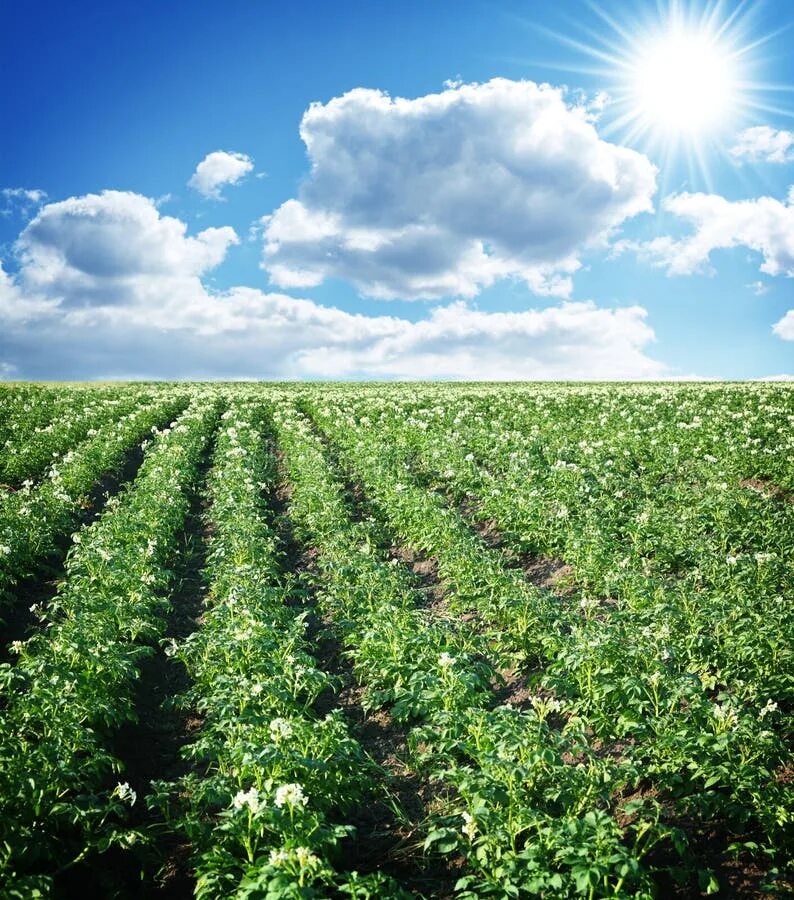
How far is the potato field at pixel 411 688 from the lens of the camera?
476 cm

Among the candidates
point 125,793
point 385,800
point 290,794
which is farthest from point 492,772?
point 125,793

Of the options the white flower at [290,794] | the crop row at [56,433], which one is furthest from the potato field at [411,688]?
the crop row at [56,433]

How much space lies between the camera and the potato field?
4758 millimetres

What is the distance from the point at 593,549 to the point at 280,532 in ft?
23.7

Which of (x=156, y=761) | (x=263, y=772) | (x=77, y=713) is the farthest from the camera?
(x=156, y=761)

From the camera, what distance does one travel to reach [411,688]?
6469 millimetres

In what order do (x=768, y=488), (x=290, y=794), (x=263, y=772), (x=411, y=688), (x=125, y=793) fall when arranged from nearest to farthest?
(x=290, y=794), (x=125, y=793), (x=263, y=772), (x=411, y=688), (x=768, y=488)

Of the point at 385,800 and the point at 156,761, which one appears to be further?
the point at 156,761

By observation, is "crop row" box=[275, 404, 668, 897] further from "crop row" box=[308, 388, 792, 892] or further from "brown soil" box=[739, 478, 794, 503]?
"brown soil" box=[739, 478, 794, 503]

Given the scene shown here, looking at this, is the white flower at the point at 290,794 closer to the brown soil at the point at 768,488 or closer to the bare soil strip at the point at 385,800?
the bare soil strip at the point at 385,800

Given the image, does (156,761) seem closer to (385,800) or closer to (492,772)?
(385,800)

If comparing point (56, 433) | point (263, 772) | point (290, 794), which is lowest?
point (263, 772)

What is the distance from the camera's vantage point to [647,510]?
41.6 feet

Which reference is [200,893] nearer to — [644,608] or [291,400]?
[644,608]
